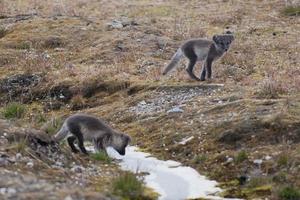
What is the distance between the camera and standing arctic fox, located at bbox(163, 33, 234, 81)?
1886 centimetres

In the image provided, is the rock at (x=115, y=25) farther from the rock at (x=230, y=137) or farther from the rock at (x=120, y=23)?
the rock at (x=230, y=137)

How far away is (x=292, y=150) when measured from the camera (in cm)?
1238

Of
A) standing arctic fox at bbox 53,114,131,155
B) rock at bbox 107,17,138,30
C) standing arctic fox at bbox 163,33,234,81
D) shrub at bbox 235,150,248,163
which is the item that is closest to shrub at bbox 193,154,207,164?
shrub at bbox 235,150,248,163

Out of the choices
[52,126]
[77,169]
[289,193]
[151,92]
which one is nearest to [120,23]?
[151,92]

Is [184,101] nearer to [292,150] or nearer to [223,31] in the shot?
[292,150]

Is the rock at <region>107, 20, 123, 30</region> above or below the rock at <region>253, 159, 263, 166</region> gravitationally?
above

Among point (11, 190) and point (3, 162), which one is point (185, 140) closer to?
point (3, 162)

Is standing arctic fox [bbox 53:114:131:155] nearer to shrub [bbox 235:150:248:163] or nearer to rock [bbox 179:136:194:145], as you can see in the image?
rock [bbox 179:136:194:145]

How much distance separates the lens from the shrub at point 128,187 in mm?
10391

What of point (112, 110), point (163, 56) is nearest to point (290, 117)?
point (112, 110)

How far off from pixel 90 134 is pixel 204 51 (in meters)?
6.48

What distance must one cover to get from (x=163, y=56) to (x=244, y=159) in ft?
34.3

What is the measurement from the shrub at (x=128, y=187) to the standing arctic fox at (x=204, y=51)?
335 inches

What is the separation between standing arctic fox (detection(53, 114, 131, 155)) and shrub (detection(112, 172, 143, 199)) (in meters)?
3.06
